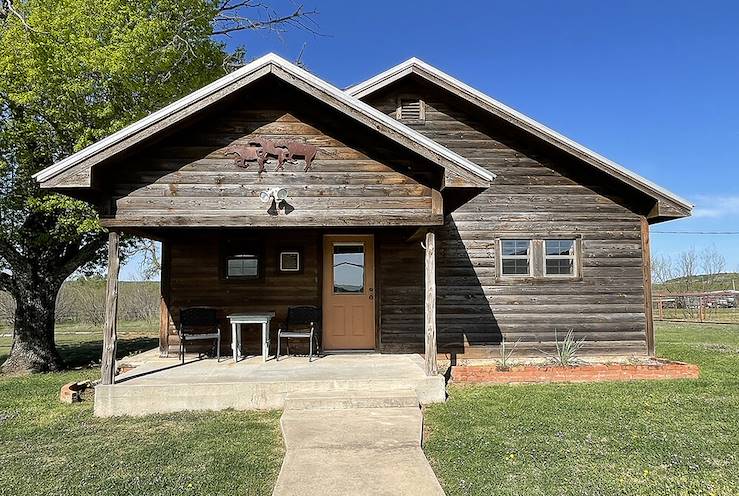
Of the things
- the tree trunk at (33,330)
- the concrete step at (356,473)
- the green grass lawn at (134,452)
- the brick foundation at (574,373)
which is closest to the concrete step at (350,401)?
the green grass lawn at (134,452)

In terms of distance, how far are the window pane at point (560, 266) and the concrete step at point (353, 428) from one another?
5.03 m

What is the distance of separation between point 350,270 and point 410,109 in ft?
11.4

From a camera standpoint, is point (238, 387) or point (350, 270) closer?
point (238, 387)

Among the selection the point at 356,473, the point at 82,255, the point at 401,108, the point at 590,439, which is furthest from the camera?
the point at 82,255

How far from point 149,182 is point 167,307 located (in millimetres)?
3548

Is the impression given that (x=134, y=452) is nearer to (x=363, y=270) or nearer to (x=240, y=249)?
(x=240, y=249)

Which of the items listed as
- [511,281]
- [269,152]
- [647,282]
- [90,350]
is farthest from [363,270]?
[90,350]

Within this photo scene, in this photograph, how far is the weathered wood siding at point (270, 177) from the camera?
7293 mm

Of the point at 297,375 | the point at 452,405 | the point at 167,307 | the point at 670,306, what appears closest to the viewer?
the point at 452,405

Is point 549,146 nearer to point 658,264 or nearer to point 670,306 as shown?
point 670,306

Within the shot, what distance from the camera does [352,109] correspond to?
7.14 m

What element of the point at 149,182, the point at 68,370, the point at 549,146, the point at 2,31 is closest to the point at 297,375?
the point at 149,182

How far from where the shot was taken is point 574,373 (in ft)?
28.9

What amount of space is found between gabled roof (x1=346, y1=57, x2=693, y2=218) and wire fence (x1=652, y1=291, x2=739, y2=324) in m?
17.1
